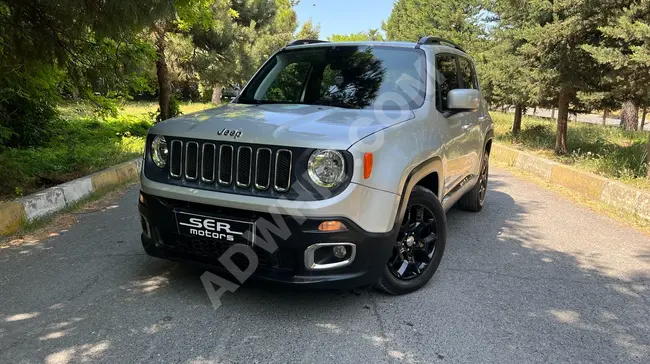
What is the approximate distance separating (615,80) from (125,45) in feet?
24.4

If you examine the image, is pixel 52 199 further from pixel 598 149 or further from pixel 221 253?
pixel 598 149

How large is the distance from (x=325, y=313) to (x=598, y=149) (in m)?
9.97

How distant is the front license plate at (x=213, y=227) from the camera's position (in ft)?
9.73

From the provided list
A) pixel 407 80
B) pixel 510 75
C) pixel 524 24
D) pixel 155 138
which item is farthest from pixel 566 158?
pixel 155 138

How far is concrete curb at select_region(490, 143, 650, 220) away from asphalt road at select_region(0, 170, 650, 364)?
1646 millimetres

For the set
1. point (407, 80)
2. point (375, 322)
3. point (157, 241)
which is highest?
point (407, 80)

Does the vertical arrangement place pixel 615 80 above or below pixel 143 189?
above

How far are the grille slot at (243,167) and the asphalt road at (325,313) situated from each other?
92 centimetres

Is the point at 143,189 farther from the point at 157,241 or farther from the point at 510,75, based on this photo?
the point at 510,75

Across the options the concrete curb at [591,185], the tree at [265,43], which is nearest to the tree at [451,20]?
the tree at [265,43]

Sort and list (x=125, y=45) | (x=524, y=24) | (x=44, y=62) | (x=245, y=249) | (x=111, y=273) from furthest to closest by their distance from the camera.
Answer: (x=524, y=24) → (x=125, y=45) → (x=44, y=62) → (x=111, y=273) → (x=245, y=249)

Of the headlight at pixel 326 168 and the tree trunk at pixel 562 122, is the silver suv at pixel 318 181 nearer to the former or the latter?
the headlight at pixel 326 168

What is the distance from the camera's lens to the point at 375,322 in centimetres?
316

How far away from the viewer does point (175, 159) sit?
3305 mm
